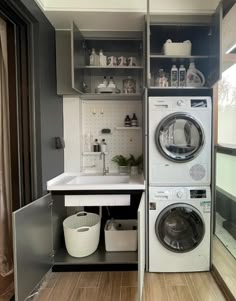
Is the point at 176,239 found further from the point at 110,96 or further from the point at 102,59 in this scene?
the point at 102,59

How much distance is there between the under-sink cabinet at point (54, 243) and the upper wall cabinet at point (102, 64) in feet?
3.78

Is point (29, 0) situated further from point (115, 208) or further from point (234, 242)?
point (234, 242)

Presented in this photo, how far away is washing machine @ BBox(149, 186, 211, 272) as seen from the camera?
228cm

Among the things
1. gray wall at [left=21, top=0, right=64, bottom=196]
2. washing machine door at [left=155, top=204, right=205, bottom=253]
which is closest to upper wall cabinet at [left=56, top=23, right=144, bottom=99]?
gray wall at [left=21, top=0, right=64, bottom=196]

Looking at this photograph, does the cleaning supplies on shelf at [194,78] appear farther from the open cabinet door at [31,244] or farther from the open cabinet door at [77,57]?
the open cabinet door at [31,244]

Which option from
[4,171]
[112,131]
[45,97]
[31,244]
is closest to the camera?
[31,244]

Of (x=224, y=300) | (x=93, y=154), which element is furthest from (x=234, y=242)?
(x=93, y=154)

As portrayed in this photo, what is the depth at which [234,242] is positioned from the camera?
258cm

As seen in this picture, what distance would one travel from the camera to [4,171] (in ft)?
6.49

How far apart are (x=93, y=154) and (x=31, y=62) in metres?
1.32

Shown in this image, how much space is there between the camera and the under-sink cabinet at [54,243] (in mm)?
1665

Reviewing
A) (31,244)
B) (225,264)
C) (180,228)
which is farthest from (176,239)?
(31,244)

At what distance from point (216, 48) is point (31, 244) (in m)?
2.30

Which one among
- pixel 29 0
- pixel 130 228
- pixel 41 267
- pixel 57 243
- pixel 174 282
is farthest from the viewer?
pixel 130 228
